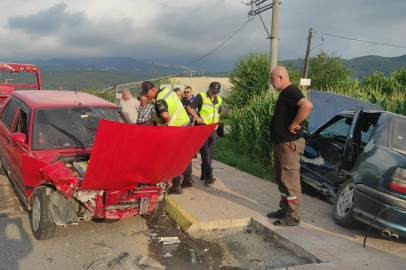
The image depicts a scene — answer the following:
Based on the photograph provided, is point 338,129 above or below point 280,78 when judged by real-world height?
below

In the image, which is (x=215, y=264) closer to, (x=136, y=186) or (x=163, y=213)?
(x=136, y=186)

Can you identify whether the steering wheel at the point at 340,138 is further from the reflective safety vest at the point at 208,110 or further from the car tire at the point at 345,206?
the reflective safety vest at the point at 208,110

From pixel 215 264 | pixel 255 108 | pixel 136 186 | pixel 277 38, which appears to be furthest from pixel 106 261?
pixel 277 38

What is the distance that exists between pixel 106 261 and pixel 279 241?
6.73 feet

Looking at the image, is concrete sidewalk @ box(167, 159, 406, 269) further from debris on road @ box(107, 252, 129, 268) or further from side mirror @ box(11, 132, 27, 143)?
side mirror @ box(11, 132, 27, 143)

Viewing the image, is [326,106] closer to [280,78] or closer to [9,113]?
[280,78]

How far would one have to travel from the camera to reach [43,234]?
405 centimetres

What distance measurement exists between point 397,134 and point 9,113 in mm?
6011

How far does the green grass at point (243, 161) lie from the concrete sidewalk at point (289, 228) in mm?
1124

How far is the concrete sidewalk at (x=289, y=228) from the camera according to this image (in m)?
3.59

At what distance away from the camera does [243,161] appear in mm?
8836

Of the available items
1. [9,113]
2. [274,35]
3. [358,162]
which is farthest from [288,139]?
[274,35]

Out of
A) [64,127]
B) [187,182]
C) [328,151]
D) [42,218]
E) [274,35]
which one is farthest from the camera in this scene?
[274,35]

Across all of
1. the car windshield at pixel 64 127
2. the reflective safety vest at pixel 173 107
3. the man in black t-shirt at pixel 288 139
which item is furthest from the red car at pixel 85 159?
the man in black t-shirt at pixel 288 139
